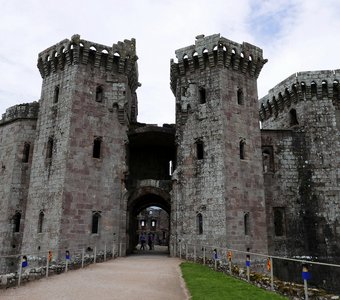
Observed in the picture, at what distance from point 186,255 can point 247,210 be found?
16.6ft

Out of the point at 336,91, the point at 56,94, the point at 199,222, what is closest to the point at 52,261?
the point at 199,222

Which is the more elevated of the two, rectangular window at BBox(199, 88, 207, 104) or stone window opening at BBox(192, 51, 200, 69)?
stone window opening at BBox(192, 51, 200, 69)

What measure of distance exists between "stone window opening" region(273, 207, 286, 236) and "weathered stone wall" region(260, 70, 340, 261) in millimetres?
422

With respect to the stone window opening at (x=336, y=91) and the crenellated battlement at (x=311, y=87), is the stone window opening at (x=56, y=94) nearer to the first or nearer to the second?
the crenellated battlement at (x=311, y=87)

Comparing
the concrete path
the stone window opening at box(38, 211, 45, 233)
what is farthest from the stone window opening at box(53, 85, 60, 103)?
the concrete path

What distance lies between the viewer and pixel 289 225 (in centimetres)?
2630

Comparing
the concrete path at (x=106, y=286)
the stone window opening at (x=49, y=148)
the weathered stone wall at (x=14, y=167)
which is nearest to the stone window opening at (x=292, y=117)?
the concrete path at (x=106, y=286)

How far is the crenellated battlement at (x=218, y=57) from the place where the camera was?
2577 centimetres

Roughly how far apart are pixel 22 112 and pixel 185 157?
1392cm

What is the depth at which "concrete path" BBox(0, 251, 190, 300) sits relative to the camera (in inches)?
425

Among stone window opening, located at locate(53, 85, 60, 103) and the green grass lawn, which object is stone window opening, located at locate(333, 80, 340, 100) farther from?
stone window opening, located at locate(53, 85, 60, 103)

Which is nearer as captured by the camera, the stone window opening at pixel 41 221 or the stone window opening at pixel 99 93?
the stone window opening at pixel 41 221

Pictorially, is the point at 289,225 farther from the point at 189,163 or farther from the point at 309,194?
the point at 189,163

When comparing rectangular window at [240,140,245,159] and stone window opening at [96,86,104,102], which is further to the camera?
stone window opening at [96,86,104,102]
